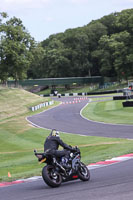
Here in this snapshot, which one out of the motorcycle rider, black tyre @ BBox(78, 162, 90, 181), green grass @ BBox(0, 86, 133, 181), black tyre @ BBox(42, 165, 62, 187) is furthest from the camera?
green grass @ BBox(0, 86, 133, 181)

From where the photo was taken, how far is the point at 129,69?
10688 centimetres

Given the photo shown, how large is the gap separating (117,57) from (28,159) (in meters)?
92.6

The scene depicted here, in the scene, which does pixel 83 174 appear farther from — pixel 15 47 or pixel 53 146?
pixel 15 47

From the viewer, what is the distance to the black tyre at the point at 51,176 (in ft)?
36.0

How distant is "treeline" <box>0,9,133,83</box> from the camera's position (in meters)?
85.8

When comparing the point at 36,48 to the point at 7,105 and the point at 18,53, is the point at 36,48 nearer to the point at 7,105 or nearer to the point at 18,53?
the point at 18,53

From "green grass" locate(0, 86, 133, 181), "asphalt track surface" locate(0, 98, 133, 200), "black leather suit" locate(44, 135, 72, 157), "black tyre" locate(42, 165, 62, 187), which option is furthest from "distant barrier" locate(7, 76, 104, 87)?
"black tyre" locate(42, 165, 62, 187)

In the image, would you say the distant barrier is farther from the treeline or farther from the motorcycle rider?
the motorcycle rider

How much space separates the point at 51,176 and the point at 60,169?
522 millimetres

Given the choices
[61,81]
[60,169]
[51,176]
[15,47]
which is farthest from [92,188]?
[61,81]

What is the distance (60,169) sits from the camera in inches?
457

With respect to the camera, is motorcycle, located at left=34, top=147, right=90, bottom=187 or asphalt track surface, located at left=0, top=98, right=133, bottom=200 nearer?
asphalt track surface, located at left=0, top=98, right=133, bottom=200

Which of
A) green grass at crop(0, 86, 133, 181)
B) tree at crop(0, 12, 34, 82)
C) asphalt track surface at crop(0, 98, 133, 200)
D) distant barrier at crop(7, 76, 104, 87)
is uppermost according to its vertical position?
tree at crop(0, 12, 34, 82)

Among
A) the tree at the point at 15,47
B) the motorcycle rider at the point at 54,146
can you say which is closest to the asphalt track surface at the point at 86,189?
the motorcycle rider at the point at 54,146
